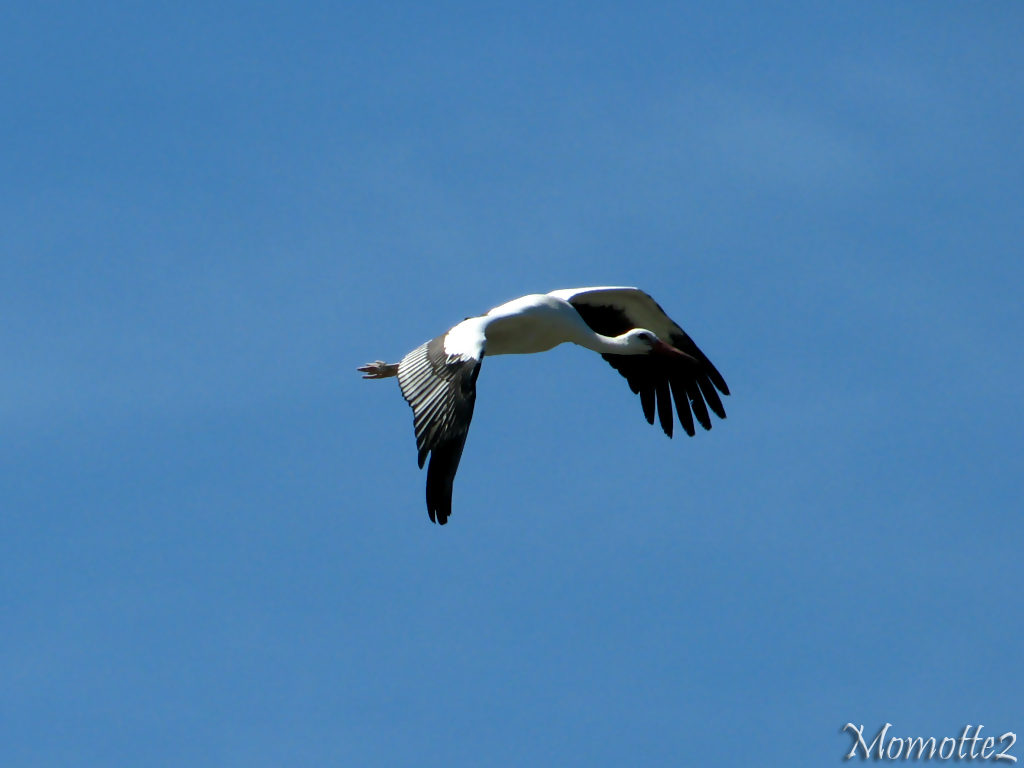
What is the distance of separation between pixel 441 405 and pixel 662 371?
5736 mm

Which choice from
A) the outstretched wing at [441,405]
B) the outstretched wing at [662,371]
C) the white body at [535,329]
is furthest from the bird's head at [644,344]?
the outstretched wing at [441,405]

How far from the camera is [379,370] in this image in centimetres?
1803

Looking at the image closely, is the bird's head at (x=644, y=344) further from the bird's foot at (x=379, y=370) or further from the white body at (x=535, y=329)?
the bird's foot at (x=379, y=370)

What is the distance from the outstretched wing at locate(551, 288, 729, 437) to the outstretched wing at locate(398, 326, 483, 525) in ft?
14.1

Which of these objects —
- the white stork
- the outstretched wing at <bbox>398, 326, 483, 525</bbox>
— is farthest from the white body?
the outstretched wing at <bbox>398, 326, 483, 525</bbox>

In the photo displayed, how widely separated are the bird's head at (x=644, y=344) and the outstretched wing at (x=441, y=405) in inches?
125

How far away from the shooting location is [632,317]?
762 inches

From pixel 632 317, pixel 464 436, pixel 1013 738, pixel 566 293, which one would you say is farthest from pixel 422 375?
pixel 1013 738

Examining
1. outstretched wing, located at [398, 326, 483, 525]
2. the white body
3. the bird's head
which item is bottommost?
outstretched wing, located at [398, 326, 483, 525]

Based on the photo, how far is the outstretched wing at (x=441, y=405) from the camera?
45.2 feet

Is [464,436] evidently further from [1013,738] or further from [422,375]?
Result: [1013,738]

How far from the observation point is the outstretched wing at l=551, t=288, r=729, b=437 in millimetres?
19234

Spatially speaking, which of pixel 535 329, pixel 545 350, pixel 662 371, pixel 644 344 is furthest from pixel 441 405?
pixel 662 371

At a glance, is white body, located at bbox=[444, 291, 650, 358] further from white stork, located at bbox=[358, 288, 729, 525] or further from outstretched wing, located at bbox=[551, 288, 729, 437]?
outstretched wing, located at bbox=[551, 288, 729, 437]
